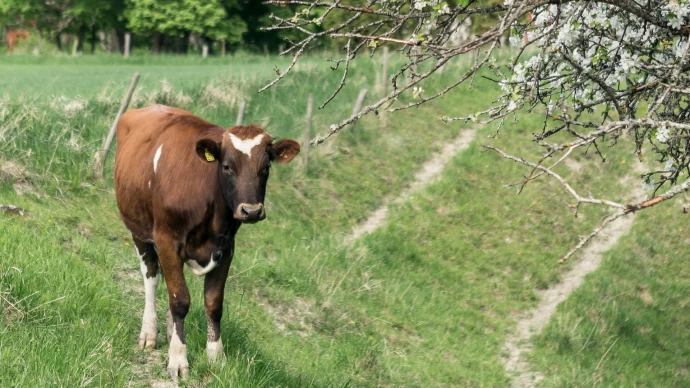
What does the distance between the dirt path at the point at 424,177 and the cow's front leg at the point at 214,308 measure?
837cm

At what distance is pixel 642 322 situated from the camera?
559 inches

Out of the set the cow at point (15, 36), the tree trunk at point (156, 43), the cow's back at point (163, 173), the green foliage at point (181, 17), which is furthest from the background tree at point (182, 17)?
the cow's back at point (163, 173)

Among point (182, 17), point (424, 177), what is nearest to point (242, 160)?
point (424, 177)

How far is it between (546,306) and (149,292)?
8.70 m

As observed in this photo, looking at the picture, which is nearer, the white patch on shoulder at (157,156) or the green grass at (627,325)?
the white patch on shoulder at (157,156)

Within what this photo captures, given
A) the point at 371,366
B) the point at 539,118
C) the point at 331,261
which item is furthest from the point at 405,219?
the point at 539,118

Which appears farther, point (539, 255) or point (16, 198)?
point (539, 255)

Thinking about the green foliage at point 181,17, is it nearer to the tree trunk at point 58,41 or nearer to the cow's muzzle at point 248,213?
the tree trunk at point 58,41

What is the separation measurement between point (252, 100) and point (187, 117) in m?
12.3

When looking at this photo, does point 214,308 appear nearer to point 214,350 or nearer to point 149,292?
point 214,350

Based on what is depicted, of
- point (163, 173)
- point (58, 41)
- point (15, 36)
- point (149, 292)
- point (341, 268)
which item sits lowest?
point (15, 36)

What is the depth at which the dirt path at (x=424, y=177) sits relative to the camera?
17.0m

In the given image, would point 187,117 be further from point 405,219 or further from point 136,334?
point 405,219

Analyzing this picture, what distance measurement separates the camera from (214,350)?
24.3 ft
